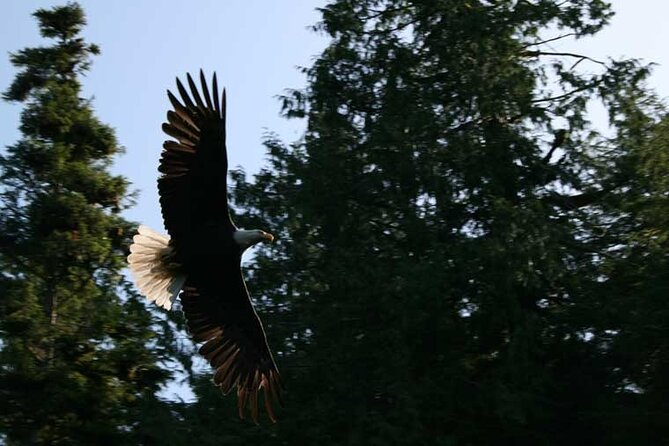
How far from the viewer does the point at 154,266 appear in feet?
36.2

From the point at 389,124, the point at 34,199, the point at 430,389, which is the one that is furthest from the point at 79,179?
the point at 430,389

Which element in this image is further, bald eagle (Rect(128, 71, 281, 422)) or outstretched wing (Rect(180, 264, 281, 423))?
outstretched wing (Rect(180, 264, 281, 423))

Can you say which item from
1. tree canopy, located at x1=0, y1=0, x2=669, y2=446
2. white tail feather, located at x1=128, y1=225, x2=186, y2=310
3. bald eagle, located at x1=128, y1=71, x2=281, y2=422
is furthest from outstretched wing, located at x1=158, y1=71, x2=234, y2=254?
tree canopy, located at x1=0, y1=0, x2=669, y2=446

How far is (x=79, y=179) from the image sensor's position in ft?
49.0

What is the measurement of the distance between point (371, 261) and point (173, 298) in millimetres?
2389

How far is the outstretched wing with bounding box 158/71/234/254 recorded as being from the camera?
33.1 ft

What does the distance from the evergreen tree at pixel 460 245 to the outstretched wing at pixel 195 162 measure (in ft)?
7.86

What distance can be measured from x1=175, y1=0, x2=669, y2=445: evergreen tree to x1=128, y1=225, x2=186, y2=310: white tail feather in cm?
179

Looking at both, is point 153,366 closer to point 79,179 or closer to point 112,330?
point 112,330

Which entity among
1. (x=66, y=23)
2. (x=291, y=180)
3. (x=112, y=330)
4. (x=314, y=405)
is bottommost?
(x=314, y=405)

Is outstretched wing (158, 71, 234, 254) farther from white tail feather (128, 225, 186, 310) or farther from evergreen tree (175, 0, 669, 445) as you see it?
evergreen tree (175, 0, 669, 445)

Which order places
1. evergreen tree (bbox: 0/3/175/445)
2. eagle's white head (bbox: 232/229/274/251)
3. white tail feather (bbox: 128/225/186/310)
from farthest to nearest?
evergreen tree (bbox: 0/3/175/445) → white tail feather (bbox: 128/225/186/310) → eagle's white head (bbox: 232/229/274/251)

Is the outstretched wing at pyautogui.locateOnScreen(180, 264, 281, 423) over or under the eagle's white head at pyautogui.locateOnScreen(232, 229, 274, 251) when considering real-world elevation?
under

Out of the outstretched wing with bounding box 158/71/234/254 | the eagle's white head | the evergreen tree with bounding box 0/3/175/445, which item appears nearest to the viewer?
the outstretched wing with bounding box 158/71/234/254
